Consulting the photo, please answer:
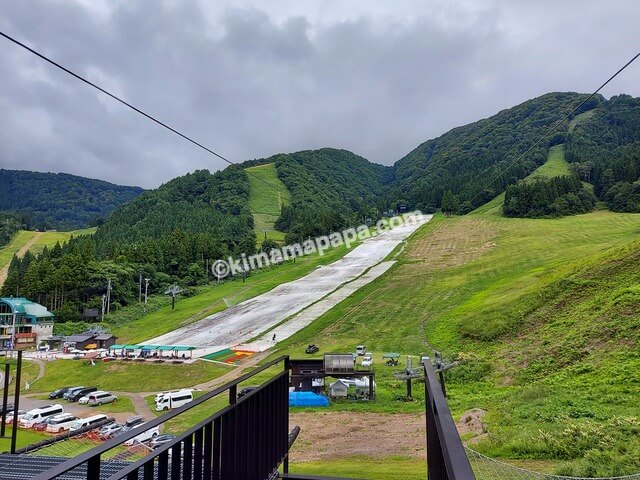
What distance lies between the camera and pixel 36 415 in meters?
19.6

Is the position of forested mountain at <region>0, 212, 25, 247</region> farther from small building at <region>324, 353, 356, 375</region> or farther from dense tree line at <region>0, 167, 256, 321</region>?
small building at <region>324, 353, 356, 375</region>

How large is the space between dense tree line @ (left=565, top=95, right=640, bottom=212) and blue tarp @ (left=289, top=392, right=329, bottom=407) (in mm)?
72750

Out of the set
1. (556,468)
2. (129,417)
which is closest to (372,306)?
(129,417)

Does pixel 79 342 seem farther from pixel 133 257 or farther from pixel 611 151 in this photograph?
pixel 611 151

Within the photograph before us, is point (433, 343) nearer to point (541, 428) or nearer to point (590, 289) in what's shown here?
point (590, 289)

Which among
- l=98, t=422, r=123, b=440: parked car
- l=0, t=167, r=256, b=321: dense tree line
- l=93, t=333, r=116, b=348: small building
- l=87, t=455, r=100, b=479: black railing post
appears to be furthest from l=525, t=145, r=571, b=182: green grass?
l=87, t=455, r=100, b=479: black railing post

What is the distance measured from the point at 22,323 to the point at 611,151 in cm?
12804

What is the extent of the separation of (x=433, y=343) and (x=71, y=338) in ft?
110

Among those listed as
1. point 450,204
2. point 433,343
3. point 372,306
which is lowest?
point 433,343

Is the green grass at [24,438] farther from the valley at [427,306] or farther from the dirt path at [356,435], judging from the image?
the dirt path at [356,435]

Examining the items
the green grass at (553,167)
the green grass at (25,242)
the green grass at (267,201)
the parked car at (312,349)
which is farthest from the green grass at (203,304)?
the green grass at (25,242)

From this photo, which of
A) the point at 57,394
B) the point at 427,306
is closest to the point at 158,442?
the point at 57,394

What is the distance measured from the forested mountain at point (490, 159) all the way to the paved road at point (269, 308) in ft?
68.5

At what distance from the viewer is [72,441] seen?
16.3m
